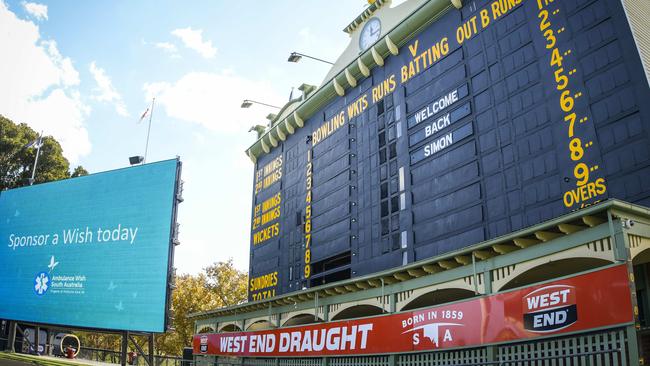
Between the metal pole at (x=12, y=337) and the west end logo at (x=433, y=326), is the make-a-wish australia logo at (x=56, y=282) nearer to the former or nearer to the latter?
the metal pole at (x=12, y=337)

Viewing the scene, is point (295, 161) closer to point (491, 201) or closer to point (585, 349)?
point (491, 201)

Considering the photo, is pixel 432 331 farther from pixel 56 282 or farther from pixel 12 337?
pixel 12 337

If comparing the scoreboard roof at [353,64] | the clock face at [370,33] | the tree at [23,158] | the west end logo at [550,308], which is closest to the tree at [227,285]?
the tree at [23,158]

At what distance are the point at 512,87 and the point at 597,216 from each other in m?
4.88

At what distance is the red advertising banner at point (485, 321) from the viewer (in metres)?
10.3

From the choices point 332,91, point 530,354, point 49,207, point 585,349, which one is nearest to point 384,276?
point 530,354

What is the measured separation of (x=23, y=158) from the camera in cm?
4644

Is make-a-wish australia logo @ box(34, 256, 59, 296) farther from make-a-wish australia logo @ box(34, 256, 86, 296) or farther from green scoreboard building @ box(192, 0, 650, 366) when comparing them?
green scoreboard building @ box(192, 0, 650, 366)

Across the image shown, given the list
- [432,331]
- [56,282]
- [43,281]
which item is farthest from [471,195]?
[43,281]

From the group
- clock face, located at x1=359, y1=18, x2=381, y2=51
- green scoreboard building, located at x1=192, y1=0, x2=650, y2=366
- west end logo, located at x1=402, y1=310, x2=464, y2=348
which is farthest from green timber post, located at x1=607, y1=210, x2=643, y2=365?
clock face, located at x1=359, y1=18, x2=381, y2=51

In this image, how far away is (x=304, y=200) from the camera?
78.0 feet

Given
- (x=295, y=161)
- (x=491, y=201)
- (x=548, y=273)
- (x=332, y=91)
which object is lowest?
(x=548, y=273)

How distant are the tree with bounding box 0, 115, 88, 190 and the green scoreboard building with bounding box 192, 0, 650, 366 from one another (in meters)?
29.2

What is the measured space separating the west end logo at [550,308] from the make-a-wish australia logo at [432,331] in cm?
221
